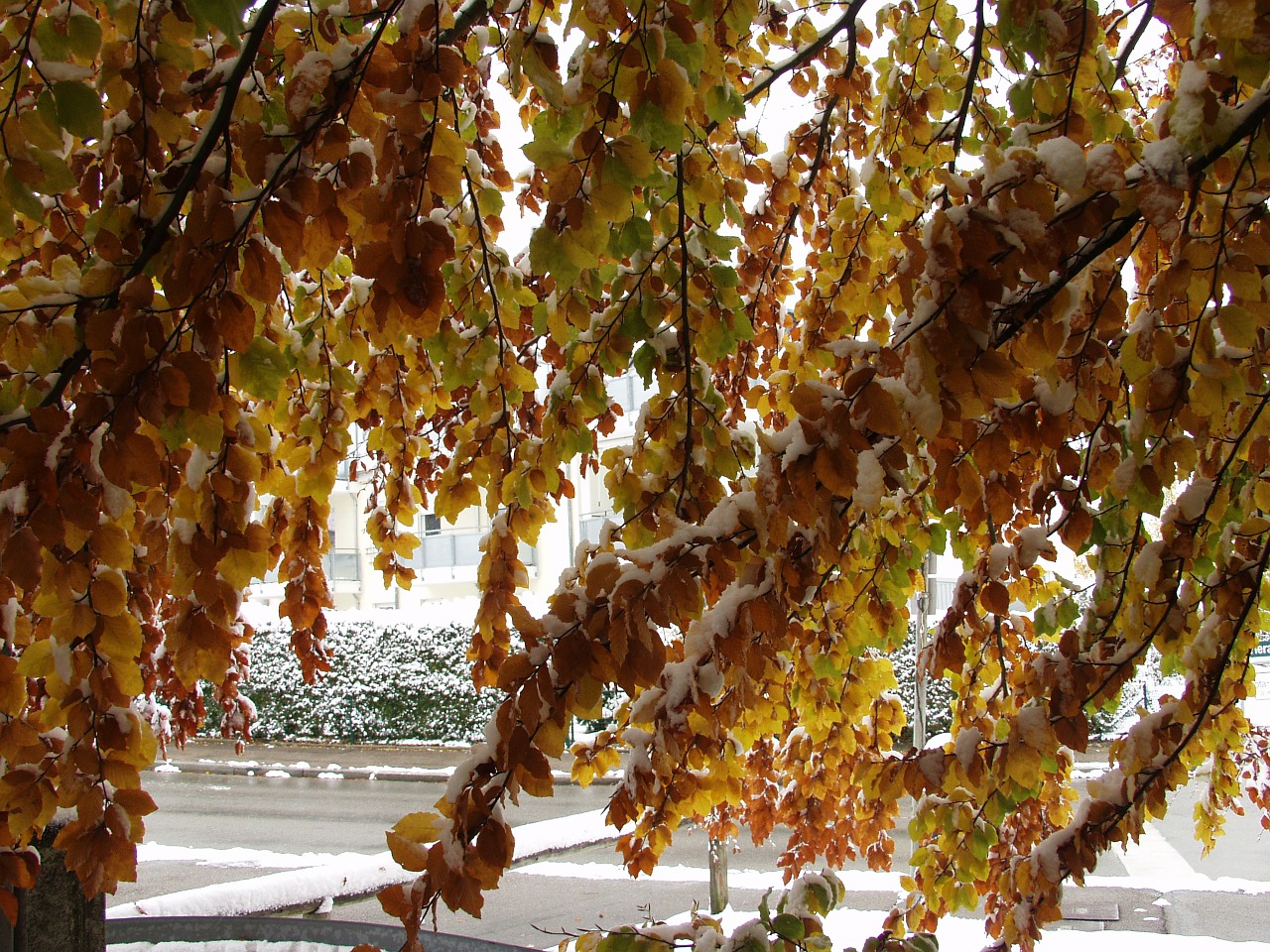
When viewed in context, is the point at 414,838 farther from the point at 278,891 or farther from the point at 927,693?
the point at 927,693

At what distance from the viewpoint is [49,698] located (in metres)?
1.17

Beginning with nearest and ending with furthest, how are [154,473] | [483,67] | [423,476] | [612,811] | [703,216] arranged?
→ [154,473]
[612,811]
[703,216]
[483,67]
[423,476]

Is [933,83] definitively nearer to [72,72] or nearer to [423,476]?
[423,476]

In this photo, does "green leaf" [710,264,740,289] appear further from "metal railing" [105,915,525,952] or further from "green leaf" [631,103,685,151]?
"metal railing" [105,915,525,952]

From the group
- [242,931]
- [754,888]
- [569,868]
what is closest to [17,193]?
[242,931]

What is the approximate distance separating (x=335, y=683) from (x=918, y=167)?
12.1m

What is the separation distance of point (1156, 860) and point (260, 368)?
795 centimetres

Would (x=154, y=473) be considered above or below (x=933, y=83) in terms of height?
below

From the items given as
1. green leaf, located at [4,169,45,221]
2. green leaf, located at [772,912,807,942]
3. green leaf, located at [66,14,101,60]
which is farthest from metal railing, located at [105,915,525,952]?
green leaf, located at [66,14,101,60]

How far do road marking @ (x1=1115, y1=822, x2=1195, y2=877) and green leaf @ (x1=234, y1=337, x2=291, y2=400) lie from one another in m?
6.91

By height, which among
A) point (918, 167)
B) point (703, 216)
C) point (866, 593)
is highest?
point (918, 167)

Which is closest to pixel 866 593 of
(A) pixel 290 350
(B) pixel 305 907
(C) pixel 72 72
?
(A) pixel 290 350

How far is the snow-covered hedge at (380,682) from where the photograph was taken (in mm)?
12641

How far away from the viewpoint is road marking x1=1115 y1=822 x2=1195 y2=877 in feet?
22.1
